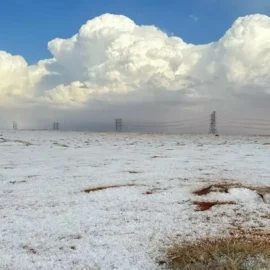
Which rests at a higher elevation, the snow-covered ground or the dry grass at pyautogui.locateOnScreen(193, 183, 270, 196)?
the dry grass at pyautogui.locateOnScreen(193, 183, 270, 196)

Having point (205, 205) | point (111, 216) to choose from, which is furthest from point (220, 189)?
point (111, 216)

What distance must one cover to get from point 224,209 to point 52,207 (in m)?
3.31

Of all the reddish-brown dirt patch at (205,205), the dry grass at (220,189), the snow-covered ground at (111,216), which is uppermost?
the dry grass at (220,189)

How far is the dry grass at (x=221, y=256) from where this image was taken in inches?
174

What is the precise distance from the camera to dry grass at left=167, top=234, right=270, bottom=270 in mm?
4430

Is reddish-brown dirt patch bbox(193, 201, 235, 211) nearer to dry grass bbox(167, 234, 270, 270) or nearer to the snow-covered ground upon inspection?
the snow-covered ground

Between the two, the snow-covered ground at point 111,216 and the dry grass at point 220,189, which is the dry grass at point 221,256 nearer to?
the snow-covered ground at point 111,216

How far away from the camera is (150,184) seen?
31.3ft

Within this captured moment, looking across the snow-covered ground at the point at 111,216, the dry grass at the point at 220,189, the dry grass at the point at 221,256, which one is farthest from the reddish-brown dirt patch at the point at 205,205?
the dry grass at the point at 221,256

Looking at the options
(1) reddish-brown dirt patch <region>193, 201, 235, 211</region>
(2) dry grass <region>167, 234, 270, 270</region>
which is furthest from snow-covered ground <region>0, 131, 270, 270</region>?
(2) dry grass <region>167, 234, 270, 270</region>

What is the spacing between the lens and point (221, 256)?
459cm

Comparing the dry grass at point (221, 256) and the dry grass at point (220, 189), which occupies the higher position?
the dry grass at point (220, 189)

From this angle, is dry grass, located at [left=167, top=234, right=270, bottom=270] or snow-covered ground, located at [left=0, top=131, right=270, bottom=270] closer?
dry grass, located at [left=167, top=234, right=270, bottom=270]

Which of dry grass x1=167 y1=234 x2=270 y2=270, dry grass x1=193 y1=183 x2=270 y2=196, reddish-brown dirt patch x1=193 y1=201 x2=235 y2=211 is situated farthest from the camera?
dry grass x1=193 y1=183 x2=270 y2=196
